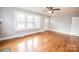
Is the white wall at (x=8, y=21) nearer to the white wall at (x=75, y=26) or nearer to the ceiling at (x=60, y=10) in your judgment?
the ceiling at (x=60, y=10)

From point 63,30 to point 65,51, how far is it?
1.30 ft

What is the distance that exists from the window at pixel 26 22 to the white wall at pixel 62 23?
0.31 metres

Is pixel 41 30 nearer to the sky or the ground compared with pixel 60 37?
nearer to the sky

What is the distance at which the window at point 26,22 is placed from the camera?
183cm

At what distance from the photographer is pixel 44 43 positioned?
73.4 inches

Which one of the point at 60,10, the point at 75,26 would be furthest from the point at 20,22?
the point at 75,26

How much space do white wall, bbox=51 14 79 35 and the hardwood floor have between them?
0.31 ft

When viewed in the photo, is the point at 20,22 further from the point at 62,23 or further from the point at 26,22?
the point at 62,23

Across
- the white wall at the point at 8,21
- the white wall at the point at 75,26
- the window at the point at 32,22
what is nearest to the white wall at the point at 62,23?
the white wall at the point at 75,26

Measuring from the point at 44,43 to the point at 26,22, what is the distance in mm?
523
